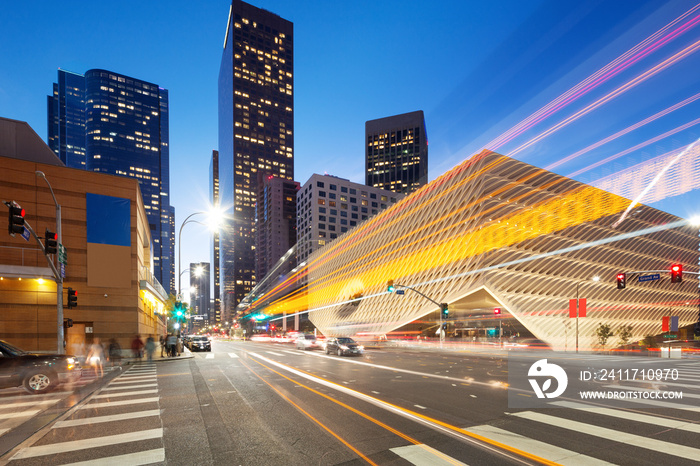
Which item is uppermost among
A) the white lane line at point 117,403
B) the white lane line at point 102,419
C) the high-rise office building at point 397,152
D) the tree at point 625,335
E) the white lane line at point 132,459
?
the high-rise office building at point 397,152

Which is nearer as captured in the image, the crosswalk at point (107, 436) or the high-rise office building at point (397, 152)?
the crosswalk at point (107, 436)

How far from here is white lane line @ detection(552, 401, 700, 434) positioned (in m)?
7.79

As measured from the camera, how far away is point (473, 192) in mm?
46250

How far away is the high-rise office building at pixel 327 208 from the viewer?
11488 cm

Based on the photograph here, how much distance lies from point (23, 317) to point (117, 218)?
30.9 ft

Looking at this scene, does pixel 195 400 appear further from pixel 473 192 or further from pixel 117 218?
pixel 473 192

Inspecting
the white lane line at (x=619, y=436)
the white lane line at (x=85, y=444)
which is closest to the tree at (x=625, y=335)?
the white lane line at (x=619, y=436)

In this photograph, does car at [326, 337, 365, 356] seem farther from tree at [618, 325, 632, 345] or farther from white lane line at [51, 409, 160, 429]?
tree at [618, 325, 632, 345]

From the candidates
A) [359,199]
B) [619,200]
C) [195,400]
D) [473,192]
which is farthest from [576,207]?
[359,199]

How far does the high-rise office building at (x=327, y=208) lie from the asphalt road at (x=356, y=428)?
10140cm

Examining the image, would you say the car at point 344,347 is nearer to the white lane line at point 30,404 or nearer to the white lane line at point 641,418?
the white lane line at point 30,404

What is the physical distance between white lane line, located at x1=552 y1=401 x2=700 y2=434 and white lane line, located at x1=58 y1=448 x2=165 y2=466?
31.6 ft

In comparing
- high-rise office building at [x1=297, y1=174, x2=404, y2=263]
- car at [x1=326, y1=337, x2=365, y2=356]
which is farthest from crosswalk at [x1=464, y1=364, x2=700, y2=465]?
high-rise office building at [x1=297, y1=174, x2=404, y2=263]

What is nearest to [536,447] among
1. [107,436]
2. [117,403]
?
[107,436]
